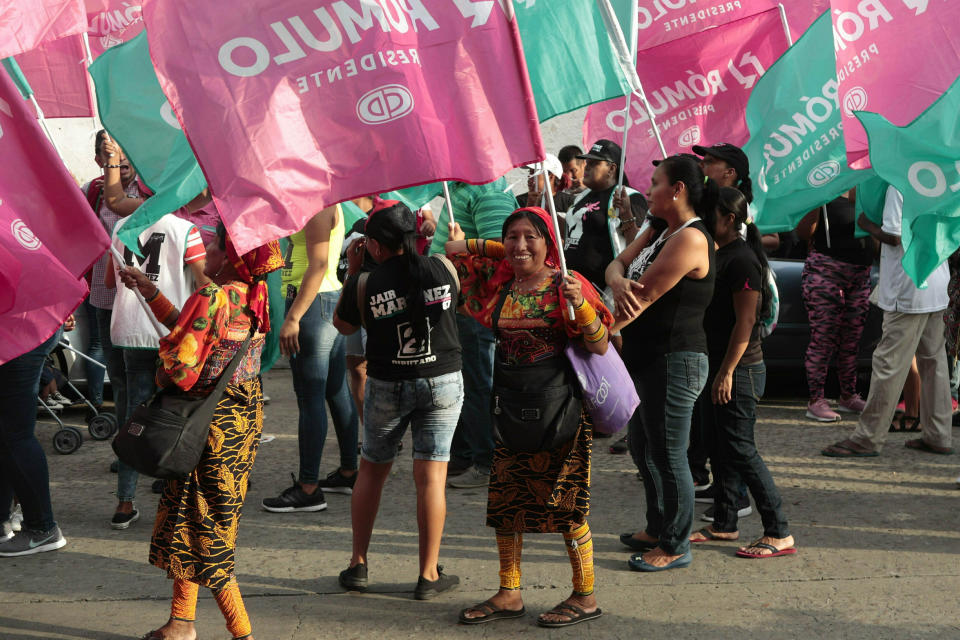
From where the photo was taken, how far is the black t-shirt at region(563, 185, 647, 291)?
23.0 ft

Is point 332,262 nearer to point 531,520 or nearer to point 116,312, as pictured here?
point 116,312

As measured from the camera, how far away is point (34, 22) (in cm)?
429

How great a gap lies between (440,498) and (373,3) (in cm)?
215

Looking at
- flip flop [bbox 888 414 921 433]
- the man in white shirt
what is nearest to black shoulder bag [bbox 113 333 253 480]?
the man in white shirt

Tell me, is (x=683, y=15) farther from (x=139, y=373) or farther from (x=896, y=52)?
(x=139, y=373)

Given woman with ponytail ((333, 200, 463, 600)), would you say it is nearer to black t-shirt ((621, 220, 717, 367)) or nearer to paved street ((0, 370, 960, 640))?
paved street ((0, 370, 960, 640))

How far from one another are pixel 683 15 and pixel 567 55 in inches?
84.7

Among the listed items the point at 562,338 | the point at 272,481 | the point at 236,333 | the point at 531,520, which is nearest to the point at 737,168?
the point at 562,338

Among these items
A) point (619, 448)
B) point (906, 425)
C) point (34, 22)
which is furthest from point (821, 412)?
point (34, 22)

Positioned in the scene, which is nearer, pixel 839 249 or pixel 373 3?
pixel 373 3

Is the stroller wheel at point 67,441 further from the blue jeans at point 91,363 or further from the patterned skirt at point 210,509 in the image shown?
the patterned skirt at point 210,509

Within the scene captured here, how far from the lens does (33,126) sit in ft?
13.1

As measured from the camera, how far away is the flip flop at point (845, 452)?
711 cm

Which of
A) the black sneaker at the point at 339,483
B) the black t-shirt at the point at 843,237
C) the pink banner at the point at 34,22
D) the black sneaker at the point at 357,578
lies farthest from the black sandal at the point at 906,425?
the pink banner at the point at 34,22
